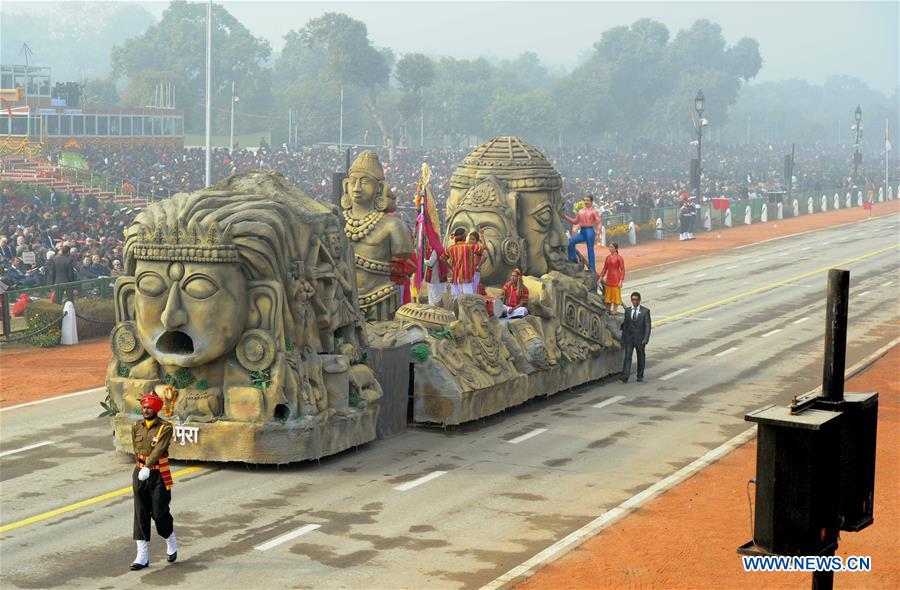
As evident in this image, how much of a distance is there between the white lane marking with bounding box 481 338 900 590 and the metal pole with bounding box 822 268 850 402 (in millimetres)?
3471

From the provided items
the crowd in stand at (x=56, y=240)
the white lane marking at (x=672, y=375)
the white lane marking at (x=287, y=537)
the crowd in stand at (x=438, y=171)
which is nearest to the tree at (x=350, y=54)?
the crowd in stand at (x=438, y=171)

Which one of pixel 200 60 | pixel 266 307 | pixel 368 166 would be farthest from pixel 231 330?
pixel 200 60

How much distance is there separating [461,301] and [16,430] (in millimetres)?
7132

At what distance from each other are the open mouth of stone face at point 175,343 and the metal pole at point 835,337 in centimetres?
1175

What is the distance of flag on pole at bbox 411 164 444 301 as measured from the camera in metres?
24.9

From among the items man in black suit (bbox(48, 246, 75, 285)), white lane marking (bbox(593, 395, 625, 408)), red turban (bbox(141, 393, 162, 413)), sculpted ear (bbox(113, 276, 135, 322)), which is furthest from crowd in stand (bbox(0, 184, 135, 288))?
red turban (bbox(141, 393, 162, 413))

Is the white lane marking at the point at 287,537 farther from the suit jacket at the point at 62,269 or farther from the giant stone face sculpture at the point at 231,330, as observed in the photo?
the suit jacket at the point at 62,269

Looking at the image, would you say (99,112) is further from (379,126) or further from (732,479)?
(732,479)

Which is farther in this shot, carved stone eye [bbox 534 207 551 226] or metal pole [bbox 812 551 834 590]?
carved stone eye [bbox 534 207 551 226]

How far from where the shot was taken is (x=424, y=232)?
81.8ft

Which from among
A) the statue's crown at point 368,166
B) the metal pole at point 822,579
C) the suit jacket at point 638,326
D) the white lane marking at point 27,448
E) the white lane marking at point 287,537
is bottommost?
the white lane marking at point 287,537

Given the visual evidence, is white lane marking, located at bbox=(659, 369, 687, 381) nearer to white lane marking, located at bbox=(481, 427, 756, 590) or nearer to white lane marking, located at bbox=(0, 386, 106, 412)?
white lane marking, located at bbox=(481, 427, 756, 590)

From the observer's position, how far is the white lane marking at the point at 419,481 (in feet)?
61.7

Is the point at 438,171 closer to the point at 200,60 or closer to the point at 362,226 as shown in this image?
the point at 200,60
